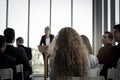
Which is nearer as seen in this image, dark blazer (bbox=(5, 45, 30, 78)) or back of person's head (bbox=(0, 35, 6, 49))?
back of person's head (bbox=(0, 35, 6, 49))

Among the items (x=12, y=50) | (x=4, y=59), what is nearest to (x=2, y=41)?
(x=4, y=59)

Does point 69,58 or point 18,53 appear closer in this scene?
point 69,58

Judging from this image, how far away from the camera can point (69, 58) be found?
106 inches

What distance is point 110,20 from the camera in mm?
7852

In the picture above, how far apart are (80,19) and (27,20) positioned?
6.11ft

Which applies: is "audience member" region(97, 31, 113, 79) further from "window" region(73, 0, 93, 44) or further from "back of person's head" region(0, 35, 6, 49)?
"window" region(73, 0, 93, 44)

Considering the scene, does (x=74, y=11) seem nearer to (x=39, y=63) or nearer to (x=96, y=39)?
(x=96, y=39)

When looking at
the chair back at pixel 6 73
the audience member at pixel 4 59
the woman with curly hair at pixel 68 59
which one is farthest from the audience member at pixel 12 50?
the woman with curly hair at pixel 68 59

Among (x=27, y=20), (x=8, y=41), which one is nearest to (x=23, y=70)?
(x=8, y=41)

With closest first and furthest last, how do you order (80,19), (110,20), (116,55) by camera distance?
1. (116,55)
2. (110,20)
3. (80,19)

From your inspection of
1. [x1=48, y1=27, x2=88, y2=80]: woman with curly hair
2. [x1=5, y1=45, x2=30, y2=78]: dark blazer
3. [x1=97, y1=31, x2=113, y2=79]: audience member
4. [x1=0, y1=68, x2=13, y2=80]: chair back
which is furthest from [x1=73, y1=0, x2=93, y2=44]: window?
[x1=48, y1=27, x2=88, y2=80]: woman with curly hair

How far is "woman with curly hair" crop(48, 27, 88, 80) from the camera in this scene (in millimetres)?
2674

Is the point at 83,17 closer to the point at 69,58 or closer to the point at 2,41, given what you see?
the point at 2,41

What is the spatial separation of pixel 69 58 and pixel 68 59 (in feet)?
0.04
